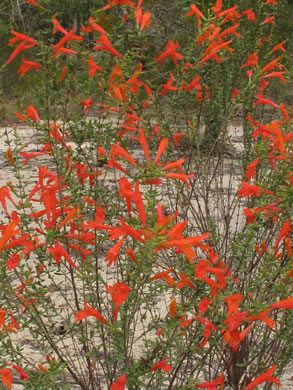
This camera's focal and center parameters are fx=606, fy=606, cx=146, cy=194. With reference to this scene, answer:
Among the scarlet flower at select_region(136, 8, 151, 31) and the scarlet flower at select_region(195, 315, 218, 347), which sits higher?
the scarlet flower at select_region(136, 8, 151, 31)

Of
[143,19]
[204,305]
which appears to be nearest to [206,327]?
[204,305]

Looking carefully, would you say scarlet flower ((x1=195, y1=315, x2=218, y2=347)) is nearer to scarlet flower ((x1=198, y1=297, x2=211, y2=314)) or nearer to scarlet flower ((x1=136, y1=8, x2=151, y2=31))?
scarlet flower ((x1=198, y1=297, x2=211, y2=314))

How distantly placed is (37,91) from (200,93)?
4.19 ft

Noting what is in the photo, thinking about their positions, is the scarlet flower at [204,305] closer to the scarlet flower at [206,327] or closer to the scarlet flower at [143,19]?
the scarlet flower at [206,327]

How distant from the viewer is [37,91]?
2.20 meters

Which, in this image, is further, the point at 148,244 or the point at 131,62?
the point at 131,62

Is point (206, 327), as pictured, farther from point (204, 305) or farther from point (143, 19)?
point (143, 19)

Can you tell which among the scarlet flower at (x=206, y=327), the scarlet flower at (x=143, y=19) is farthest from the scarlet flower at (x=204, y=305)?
the scarlet flower at (x=143, y=19)

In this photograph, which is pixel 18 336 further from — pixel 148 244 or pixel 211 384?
pixel 148 244

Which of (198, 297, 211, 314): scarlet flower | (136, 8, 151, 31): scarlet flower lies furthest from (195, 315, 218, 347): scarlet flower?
(136, 8, 151, 31): scarlet flower

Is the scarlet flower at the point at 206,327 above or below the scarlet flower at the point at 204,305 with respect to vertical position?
below

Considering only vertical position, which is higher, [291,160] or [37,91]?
[37,91]

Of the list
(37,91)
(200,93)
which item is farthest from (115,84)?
(200,93)

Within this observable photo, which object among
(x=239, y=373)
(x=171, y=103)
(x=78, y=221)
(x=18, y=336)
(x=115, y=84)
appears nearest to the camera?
(x=78, y=221)
